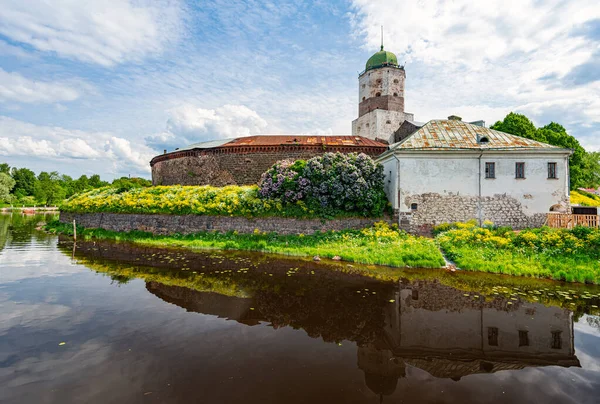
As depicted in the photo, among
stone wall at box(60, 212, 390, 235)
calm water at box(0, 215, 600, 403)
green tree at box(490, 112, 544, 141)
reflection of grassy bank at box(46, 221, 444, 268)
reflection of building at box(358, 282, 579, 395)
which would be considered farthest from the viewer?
green tree at box(490, 112, 544, 141)

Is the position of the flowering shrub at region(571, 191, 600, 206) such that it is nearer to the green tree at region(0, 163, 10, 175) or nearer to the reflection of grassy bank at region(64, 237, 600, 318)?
the reflection of grassy bank at region(64, 237, 600, 318)

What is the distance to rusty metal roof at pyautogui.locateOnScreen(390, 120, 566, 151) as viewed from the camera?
1627 cm

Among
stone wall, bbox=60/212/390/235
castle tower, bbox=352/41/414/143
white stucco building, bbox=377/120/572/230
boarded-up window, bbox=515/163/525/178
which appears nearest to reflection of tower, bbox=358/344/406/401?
stone wall, bbox=60/212/390/235

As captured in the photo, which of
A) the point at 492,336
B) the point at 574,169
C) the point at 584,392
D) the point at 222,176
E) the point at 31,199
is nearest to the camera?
the point at 584,392

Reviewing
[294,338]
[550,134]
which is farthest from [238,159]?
[550,134]

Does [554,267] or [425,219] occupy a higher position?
[425,219]

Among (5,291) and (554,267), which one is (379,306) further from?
(5,291)

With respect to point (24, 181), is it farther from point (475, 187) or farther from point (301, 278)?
point (475, 187)

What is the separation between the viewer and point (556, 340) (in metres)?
6.31

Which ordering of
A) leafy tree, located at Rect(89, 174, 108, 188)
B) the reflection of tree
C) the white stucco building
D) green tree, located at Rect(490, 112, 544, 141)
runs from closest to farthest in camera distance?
the reflection of tree, the white stucco building, green tree, located at Rect(490, 112, 544, 141), leafy tree, located at Rect(89, 174, 108, 188)

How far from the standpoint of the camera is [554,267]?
36.1ft

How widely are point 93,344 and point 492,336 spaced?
8289mm

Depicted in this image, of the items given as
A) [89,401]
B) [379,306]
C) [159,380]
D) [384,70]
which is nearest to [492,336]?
[379,306]

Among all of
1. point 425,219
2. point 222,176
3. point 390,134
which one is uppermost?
point 390,134
